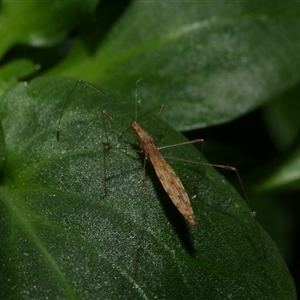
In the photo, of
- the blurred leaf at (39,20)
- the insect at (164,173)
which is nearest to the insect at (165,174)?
the insect at (164,173)

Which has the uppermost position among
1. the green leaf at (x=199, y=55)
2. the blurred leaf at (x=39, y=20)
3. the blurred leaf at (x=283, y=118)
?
the blurred leaf at (x=39, y=20)

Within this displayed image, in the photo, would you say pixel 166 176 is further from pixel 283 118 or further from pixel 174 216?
pixel 283 118

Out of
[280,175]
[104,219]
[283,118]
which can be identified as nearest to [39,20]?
[104,219]

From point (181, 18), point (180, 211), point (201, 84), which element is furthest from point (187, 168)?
point (181, 18)

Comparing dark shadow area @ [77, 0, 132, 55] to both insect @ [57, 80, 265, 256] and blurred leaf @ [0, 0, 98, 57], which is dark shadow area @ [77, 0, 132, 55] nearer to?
blurred leaf @ [0, 0, 98, 57]

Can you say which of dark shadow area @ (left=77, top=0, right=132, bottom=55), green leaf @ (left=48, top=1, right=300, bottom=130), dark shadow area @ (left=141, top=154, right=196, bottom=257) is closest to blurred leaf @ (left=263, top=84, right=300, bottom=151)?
green leaf @ (left=48, top=1, right=300, bottom=130)

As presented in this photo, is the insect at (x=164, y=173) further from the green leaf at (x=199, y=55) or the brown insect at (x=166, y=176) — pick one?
the green leaf at (x=199, y=55)

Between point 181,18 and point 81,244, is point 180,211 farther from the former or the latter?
point 181,18
